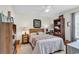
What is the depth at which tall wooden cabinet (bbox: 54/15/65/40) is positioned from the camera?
188 inches

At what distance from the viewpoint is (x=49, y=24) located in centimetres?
498

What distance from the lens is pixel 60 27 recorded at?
497 centimetres

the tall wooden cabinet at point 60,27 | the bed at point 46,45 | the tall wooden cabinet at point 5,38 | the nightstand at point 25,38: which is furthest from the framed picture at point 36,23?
the tall wooden cabinet at point 5,38

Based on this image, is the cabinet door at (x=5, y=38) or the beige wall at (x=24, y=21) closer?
the cabinet door at (x=5, y=38)

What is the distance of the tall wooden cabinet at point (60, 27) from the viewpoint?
479cm

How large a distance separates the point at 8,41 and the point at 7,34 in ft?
0.48

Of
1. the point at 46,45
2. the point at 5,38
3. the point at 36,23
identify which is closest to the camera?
the point at 5,38

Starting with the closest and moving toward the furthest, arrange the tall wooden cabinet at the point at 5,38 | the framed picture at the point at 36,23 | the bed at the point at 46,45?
1. the tall wooden cabinet at the point at 5,38
2. the bed at the point at 46,45
3. the framed picture at the point at 36,23

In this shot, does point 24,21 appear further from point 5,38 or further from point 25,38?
point 5,38

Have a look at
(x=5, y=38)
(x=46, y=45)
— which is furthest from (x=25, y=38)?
(x=5, y=38)

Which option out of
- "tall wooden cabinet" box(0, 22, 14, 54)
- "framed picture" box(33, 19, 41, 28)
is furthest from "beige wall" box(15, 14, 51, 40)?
"tall wooden cabinet" box(0, 22, 14, 54)

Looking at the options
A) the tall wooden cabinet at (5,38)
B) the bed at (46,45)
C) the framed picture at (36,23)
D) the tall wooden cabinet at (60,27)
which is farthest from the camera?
the framed picture at (36,23)

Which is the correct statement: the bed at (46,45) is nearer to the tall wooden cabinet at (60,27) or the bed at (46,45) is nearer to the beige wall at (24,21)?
the tall wooden cabinet at (60,27)

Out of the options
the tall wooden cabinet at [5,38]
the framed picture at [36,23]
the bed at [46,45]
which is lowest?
the bed at [46,45]
